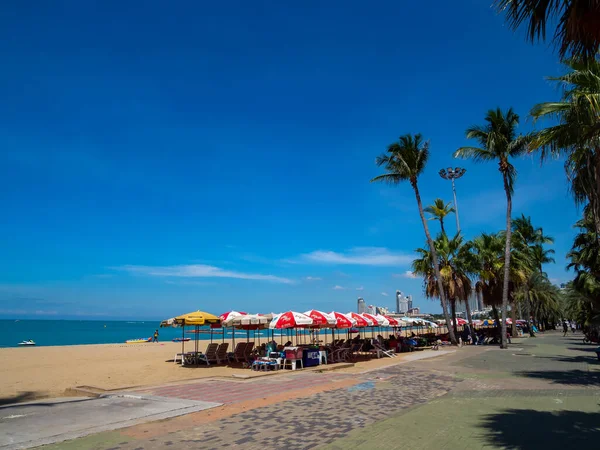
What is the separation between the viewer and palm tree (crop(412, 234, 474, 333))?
30.6 metres

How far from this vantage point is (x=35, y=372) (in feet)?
56.9

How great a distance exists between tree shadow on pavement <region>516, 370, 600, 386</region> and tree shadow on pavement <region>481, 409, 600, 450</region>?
4.60 m

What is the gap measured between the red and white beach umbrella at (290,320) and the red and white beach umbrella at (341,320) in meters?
1.48

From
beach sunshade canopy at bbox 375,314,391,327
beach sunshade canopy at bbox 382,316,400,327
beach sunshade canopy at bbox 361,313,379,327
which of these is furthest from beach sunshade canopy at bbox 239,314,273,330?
beach sunshade canopy at bbox 382,316,400,327

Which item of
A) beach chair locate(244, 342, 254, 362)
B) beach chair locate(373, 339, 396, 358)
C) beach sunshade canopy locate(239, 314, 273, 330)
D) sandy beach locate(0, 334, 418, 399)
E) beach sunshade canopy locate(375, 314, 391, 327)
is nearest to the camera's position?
sandy beach locate(0, 334, 418, 399)

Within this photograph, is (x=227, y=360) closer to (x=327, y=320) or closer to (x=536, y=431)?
(x=327, y=320)

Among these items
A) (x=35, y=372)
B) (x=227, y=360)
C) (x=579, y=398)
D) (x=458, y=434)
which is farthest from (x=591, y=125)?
(x=35, y=372)

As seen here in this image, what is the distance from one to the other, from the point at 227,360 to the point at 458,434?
13678 millimetres

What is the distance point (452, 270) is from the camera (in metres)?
30.9

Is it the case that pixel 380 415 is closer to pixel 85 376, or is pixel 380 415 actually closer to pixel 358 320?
pixel 358 320

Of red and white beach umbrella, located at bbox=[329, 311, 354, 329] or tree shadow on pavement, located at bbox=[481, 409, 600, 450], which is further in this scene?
red and white beach umbrella, located at bbox=[329, 311, 354, 329]

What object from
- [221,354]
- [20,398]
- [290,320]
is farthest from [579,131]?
[221,354]

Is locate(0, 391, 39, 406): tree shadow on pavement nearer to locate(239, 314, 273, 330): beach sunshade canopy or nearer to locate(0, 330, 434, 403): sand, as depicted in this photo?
locate(0, 330, 434, 403): sand

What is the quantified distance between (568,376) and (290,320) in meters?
9.24
